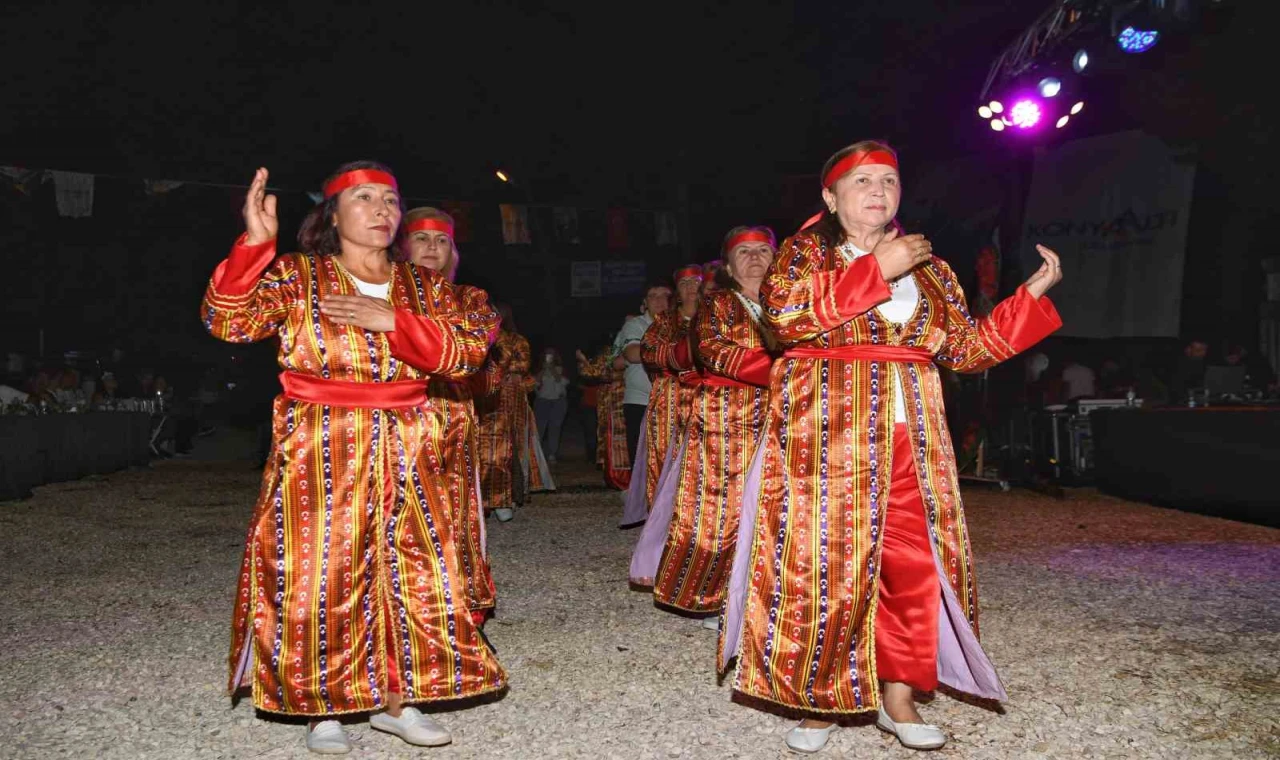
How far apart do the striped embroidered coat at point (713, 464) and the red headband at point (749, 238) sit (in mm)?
319

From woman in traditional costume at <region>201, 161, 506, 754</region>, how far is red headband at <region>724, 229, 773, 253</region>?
2070mm

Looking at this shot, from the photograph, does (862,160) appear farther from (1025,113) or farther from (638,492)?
(1025,113)

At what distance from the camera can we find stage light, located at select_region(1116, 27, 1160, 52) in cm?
700

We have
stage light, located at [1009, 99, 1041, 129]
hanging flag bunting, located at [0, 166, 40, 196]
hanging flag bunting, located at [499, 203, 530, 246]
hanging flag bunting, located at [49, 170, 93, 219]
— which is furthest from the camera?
hanging flag bunting, located at [499, 203, 530, 246]

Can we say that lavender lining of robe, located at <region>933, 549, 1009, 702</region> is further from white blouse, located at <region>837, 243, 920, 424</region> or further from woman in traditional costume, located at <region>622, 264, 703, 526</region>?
woman in traditional costume, located at <region>622, 264, 703, 526</region>

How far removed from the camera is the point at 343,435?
10.0 feet

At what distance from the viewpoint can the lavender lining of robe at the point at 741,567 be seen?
3.38 meters

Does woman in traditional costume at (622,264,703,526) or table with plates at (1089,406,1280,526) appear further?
table with plates at (1089,406,1280,526)

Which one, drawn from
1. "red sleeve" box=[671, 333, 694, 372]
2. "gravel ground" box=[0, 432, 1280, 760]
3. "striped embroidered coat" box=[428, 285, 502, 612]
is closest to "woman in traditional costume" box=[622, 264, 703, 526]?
"red sleeve" box=[671, 333, 694, 372]

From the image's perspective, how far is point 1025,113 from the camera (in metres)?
9.30

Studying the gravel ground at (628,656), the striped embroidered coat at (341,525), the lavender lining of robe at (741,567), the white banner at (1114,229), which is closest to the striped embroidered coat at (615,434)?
the gravel ground at (628,656)

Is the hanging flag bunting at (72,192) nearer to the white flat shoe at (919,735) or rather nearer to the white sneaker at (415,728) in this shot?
the white sneaker at (415,728)

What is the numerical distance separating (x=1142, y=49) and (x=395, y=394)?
615 centimetres

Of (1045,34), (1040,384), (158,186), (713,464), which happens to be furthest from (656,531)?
(158,186)
